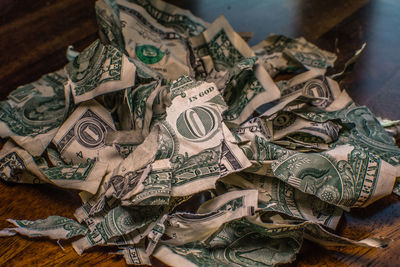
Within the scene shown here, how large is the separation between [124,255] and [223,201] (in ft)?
0.43

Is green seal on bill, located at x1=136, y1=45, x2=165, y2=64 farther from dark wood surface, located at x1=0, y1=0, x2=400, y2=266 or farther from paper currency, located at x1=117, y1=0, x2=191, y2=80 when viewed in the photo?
dark wood surface, located at x1=0, y1=0, x2=400, y2=266

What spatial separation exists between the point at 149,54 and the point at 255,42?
24cm

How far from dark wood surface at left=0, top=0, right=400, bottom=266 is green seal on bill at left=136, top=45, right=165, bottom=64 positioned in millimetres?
167

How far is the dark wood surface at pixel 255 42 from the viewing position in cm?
49

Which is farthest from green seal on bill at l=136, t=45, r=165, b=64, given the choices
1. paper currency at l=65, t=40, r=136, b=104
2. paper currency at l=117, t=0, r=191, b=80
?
paper currency at l=65, t=40, r=136, b=104

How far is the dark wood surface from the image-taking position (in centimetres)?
49

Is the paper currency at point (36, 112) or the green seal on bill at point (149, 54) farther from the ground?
the green seal on bill at point (149, 54)

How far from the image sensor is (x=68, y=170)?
56 cm

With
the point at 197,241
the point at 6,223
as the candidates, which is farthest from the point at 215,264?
the point at 6,223

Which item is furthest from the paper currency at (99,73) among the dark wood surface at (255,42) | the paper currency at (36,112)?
the dark wood surface at (255,42)

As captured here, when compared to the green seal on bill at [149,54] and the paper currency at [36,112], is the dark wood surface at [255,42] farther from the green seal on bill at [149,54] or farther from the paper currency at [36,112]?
the green seal on bill at [149,54]

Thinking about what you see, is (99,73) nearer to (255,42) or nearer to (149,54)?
(149,54)

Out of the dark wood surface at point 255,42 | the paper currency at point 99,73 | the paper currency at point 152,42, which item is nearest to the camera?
the dark wood surface at point 255,42

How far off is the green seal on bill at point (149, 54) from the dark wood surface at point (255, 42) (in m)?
0.17
